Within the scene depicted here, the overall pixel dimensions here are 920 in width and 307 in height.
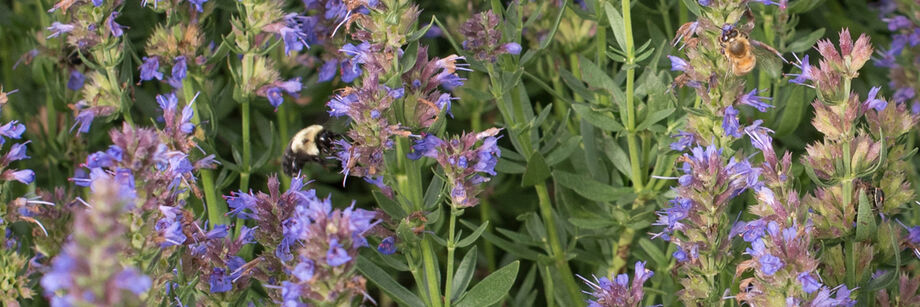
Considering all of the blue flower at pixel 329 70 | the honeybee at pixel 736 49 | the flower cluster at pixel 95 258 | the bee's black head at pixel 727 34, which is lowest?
the blue flower at pixel 329 70

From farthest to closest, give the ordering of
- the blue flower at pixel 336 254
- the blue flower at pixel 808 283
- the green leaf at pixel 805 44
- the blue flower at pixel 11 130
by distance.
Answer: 1. the green leaf at pixel 805 44
2. the blue flower at pixel 11 130
3. the blue flower at pixel 808 283
4. the blue flower at pixel 336 254

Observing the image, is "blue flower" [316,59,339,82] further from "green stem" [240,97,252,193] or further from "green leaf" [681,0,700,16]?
"green leaf" [681,0,700,16]

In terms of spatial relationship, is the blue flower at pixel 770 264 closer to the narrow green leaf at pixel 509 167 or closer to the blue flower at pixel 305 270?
the blue flower at pixel 305 270

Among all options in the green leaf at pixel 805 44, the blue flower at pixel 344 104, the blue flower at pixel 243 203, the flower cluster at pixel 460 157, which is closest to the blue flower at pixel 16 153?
the blue flower at pixel 243 203

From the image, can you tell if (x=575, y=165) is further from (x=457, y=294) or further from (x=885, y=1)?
(x=885, y=1)

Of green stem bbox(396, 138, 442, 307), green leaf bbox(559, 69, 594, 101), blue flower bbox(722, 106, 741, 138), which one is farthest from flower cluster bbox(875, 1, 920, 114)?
green stem bbox(396, 138, 442, 307)

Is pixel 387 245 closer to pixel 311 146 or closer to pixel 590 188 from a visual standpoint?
pixel 311 146
